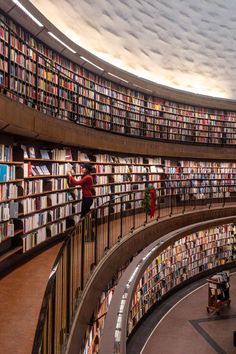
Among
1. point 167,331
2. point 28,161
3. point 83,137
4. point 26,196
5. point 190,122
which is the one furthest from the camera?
point 190,122

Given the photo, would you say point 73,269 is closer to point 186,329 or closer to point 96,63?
point 186,329

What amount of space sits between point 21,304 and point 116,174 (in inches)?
209

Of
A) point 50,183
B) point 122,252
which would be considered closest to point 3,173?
point 50,183

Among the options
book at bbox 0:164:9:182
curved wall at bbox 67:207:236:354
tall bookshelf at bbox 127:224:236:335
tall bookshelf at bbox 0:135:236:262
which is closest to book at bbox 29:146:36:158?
tall bookshelf at bbox 0:135:236:262

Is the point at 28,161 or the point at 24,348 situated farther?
the point at 28,161

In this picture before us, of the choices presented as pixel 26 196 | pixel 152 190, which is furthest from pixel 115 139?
pixel 26 196

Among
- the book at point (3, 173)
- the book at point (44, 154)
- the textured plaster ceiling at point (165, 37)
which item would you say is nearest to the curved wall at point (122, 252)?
the book at point (3, 173)

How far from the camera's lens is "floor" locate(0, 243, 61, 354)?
251cm

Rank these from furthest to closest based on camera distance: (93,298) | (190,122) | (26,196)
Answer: (190,122) < (26,196) < (93,298)

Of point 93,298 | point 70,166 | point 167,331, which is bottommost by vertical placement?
point 167,331

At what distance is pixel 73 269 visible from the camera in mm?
3480

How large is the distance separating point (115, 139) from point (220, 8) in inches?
262

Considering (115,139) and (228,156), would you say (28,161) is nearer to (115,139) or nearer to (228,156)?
(115,139)

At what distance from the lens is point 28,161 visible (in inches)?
201
